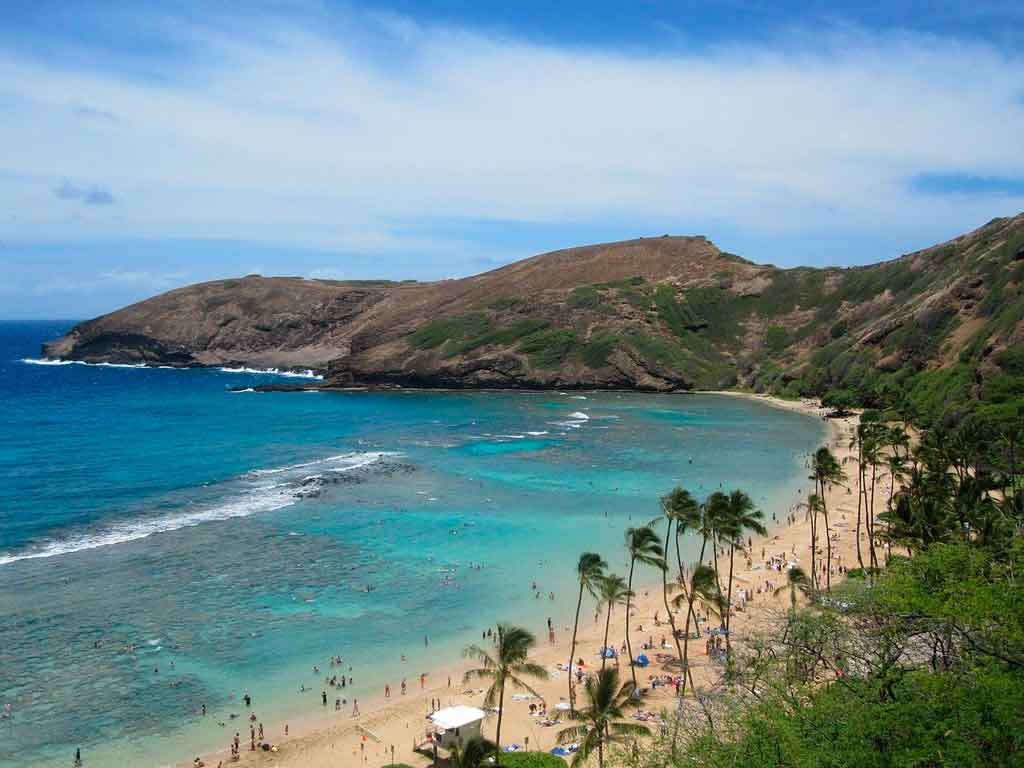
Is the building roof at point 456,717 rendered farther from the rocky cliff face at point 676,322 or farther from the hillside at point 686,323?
the rocky cliff face at point 676,322

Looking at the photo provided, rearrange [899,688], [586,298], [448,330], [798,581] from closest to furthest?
[899,688]
[798,581]
[448,330]
[586,298]

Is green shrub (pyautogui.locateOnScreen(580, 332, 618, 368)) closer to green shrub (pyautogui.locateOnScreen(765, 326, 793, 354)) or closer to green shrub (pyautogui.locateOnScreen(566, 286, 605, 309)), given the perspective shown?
green shrub (pyautogui.locateOnScreen(566, 286, 605, 309))

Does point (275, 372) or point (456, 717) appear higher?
point (275, 372)

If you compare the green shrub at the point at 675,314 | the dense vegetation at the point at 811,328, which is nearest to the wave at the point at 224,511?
the dense vegetation at the point at 811,328

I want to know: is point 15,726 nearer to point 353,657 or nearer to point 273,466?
point 353,657

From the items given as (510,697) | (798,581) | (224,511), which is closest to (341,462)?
(224,511)

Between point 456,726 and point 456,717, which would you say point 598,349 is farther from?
point 456,726
